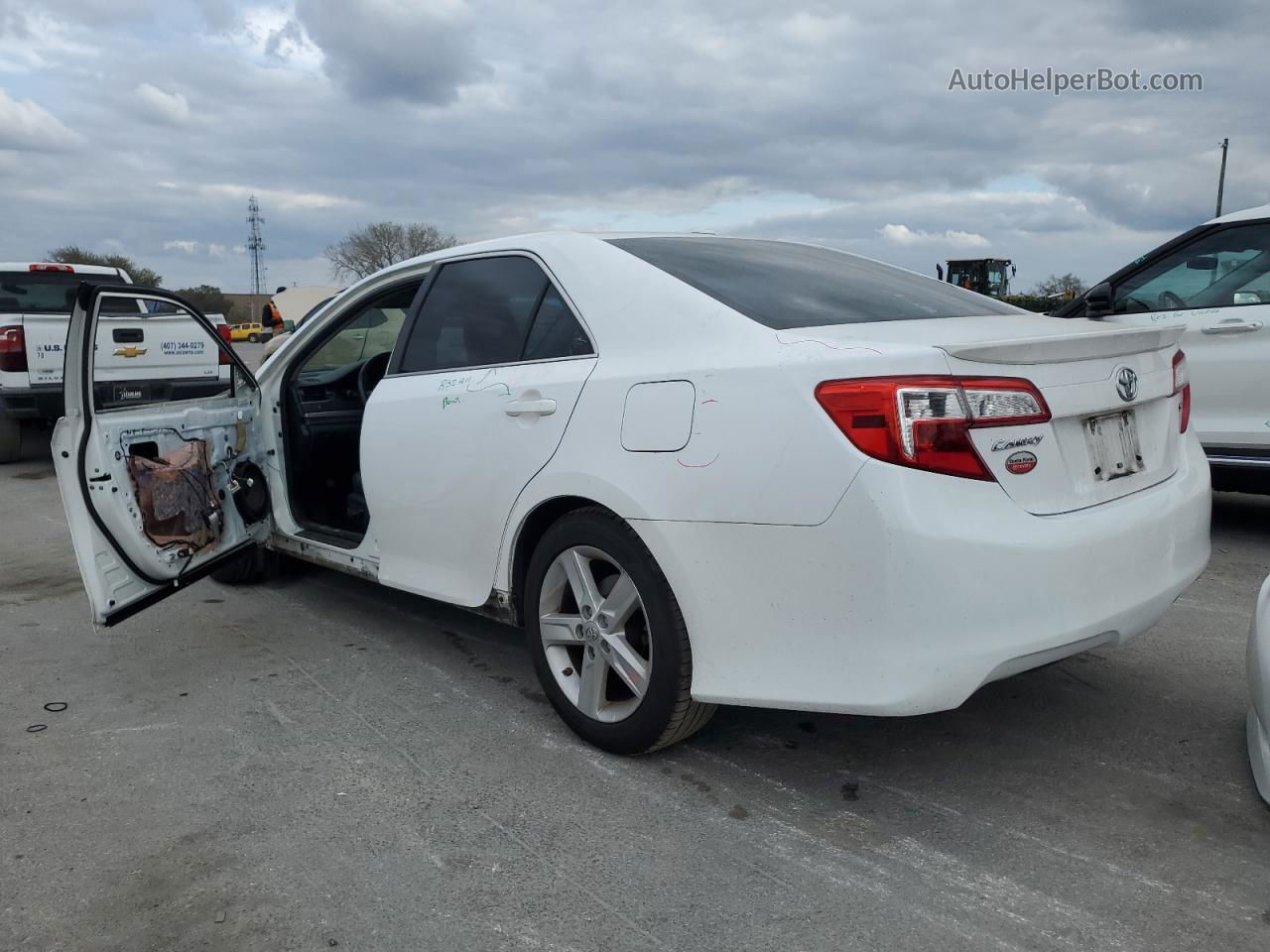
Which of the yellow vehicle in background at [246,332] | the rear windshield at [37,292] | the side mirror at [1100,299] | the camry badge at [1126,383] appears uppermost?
the yellow vehicle in background at [246,332]

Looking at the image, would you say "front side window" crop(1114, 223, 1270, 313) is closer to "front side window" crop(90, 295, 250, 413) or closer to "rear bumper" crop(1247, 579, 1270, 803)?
"rear bumper" crop(1247, 579, 1270, 803)

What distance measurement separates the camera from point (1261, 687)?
8.71 feet

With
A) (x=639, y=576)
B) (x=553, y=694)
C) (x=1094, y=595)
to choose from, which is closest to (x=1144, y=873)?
(x=1094, y=595)

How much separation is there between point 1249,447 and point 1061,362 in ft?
11.9

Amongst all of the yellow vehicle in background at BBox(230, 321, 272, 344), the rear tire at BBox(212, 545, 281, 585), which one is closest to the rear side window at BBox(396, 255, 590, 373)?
the rear tire at BBox(212, 545, 281, 585)

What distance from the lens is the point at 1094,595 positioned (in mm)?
2607

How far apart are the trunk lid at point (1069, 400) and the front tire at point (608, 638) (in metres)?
0.83

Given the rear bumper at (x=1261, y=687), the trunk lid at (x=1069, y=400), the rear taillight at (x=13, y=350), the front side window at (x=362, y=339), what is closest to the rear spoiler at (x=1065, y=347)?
the trunk lid at (x=1069, y=400)

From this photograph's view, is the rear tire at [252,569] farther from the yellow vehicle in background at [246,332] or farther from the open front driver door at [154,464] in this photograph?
the yellow vehicle in background at [246,332]

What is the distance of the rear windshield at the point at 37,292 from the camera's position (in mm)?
9859

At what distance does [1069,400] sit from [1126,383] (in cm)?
32

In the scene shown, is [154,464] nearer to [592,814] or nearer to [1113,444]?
[592,814]

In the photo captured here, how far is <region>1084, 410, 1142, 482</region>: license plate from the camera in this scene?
272 cm

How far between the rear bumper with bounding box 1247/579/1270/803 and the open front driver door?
369 cm
